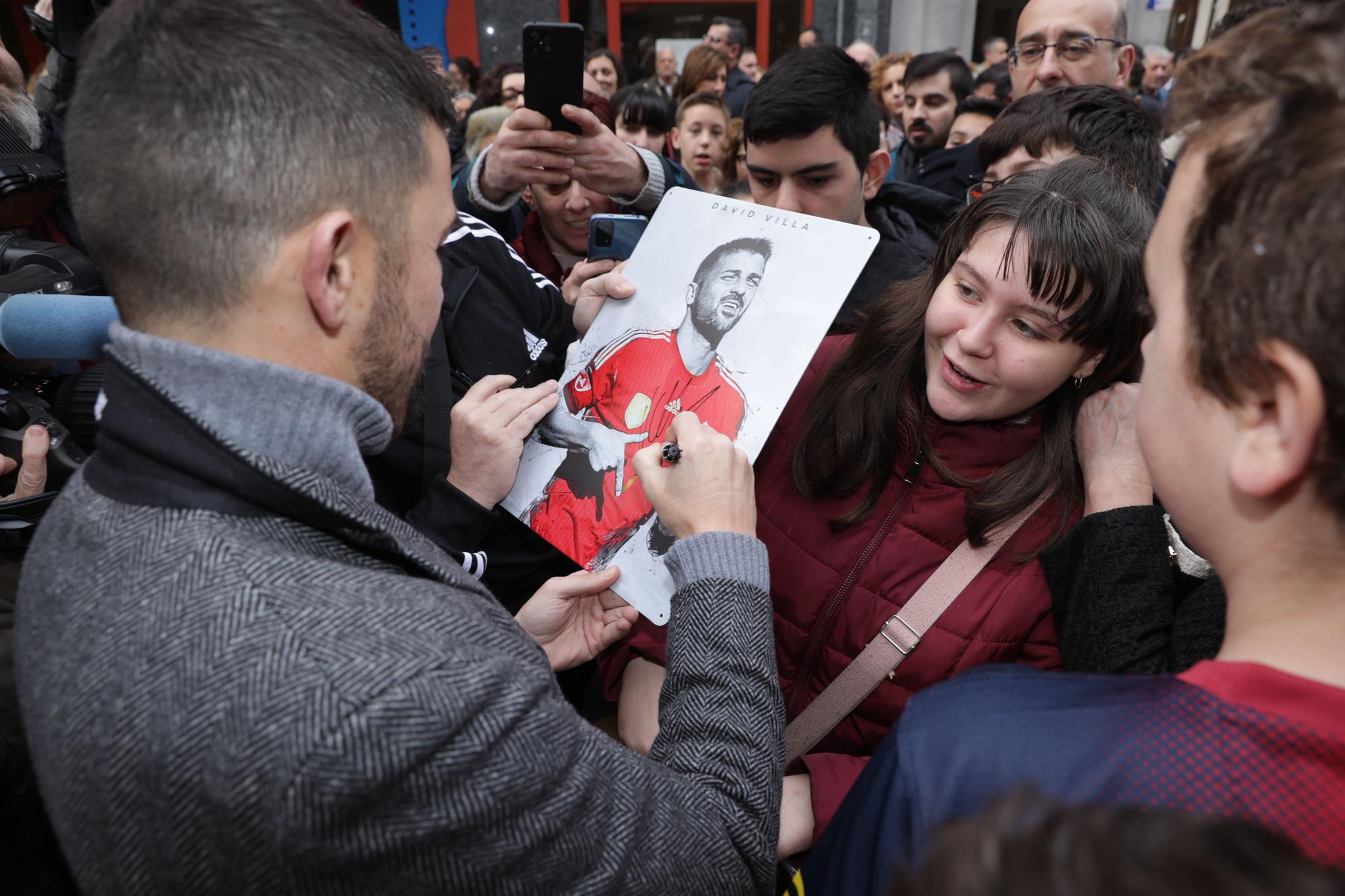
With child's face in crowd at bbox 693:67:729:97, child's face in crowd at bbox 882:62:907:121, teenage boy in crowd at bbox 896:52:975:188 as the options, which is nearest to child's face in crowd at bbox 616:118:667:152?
child's face in crowd at bbox 693:67:729:97

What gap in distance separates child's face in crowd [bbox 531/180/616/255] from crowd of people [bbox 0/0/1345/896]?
168cm

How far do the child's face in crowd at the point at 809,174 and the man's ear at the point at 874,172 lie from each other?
0.16 meters

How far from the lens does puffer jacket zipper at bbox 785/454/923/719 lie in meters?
1.69

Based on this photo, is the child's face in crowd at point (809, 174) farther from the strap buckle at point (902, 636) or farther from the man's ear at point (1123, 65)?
the man's ear at point (1123, 65)

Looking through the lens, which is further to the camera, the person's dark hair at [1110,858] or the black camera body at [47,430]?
the black camera body at [47,430]

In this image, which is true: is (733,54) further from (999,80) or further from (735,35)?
(999,80)

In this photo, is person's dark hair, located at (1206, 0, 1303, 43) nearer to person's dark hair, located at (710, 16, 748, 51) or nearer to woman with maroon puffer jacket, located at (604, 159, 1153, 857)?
woman with maroon puffer jacket, located at (604, 159, 1153, 857)

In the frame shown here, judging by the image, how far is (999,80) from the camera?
6246 millimetres

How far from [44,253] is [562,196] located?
1695 millimetres

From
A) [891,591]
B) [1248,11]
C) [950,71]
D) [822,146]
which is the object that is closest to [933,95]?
[950,71]

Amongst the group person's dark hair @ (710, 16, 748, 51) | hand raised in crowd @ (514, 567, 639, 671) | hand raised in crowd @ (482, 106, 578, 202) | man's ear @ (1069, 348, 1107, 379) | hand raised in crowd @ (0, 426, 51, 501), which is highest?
person's dark hair @ (710, 16, 748, 51)

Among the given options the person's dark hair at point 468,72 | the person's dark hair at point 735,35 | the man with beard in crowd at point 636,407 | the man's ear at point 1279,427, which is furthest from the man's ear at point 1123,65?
the person's dark hair at point 468,72

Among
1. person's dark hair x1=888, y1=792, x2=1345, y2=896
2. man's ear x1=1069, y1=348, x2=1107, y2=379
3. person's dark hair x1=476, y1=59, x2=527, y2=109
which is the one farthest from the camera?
person's dark hair x1=476, y1=59, x2=527, y2=109

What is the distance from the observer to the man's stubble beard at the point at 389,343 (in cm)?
113
